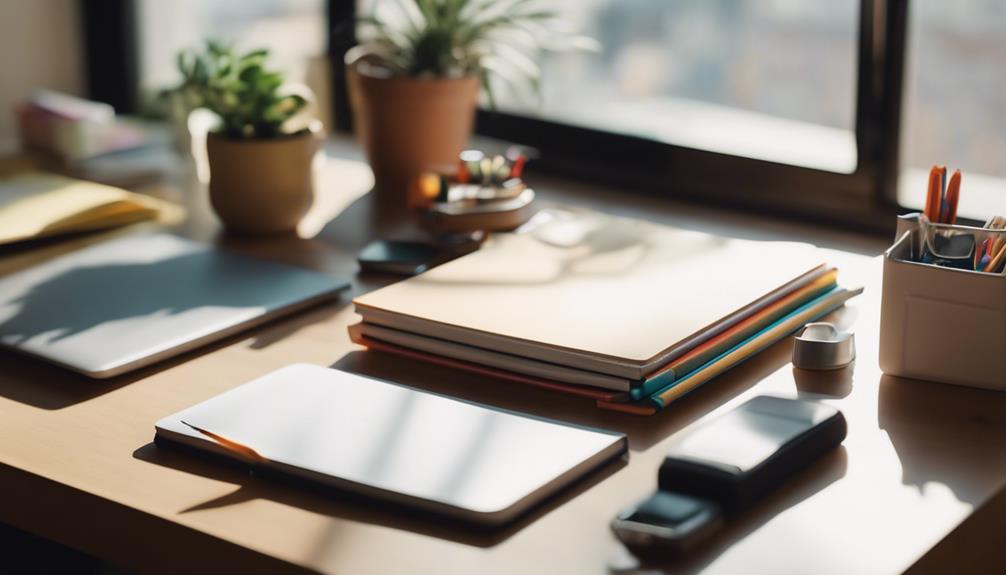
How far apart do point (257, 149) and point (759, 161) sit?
61 centimetres

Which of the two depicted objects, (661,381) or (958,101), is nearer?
(661,381)

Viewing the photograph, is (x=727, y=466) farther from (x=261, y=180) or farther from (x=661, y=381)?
(x=261, y=180)

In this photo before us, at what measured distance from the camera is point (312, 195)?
129 cm

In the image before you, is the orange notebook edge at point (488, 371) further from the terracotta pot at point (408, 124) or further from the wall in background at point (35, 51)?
the wall in background at point (35, 51)

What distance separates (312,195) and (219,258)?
17 centimetres

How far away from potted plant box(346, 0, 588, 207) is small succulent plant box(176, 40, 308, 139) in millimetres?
154

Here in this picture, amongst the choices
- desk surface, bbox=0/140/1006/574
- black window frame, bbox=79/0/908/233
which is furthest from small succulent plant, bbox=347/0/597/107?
desk surface, bbox=0/140/1006/574

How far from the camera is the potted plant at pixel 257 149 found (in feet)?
4.11

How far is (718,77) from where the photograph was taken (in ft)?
5.14

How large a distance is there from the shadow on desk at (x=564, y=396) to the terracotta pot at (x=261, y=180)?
38 centimetres

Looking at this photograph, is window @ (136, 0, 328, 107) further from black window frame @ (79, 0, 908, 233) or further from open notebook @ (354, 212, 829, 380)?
open notebook @ (354, 212, 829, 380)

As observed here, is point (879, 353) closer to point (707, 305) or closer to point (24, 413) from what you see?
point (707, 305)

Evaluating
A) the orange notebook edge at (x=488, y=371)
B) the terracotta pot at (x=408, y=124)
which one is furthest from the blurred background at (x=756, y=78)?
the orange notebook edge at (x=488, y=371)

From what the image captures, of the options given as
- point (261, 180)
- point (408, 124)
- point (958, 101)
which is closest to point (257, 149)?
point (261, 180)
